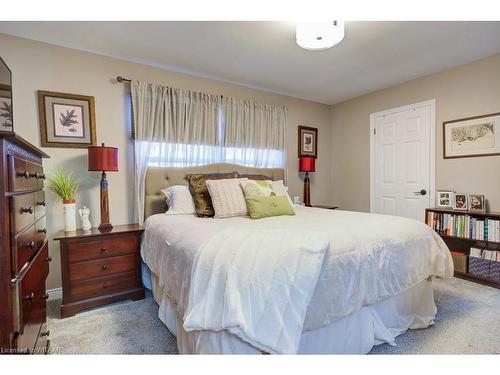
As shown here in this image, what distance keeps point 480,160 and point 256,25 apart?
293 cm

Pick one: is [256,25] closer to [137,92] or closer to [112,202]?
[137,92]

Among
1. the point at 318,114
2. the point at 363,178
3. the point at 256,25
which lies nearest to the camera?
the point at 256,25

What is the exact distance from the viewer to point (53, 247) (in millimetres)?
2633

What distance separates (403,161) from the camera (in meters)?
3.78

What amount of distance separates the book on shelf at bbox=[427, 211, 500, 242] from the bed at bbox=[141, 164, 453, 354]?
3.95 ft

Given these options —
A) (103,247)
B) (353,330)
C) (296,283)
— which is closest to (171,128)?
(103,247)

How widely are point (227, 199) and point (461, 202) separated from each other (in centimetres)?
279

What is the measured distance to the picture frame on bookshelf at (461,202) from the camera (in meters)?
3.07

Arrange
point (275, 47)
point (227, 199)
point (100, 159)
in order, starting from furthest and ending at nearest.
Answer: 1. point (275, 47)
2. point (227, 199)
3. point (100, 159)

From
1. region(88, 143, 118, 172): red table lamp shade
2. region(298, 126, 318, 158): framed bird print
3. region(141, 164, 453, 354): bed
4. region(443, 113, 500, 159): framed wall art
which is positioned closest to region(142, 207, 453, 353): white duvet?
region(141, 164, 453, 354): bed

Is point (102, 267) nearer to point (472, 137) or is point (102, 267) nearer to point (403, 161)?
point (403, 161)

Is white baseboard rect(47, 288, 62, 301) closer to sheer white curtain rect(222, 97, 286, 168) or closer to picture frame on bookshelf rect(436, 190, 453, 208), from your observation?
sheer white curtain rect(222, 97, 286, 168)

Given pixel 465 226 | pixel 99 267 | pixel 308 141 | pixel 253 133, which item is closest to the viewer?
pixel 99 267
